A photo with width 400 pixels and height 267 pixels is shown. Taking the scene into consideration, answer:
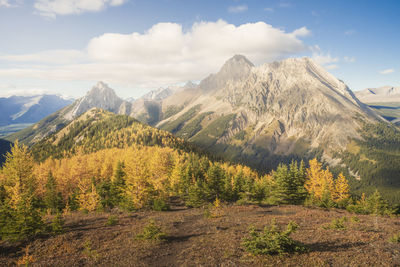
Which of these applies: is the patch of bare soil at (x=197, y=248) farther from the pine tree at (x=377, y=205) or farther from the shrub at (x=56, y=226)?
the pine tree at (x=377, y=205)

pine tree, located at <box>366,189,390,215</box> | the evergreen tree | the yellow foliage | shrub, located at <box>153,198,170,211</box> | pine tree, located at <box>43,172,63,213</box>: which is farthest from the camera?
the yellow foliage

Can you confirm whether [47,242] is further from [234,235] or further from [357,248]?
[357,248]

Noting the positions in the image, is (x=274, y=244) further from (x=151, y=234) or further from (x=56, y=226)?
(x=56, y=226)

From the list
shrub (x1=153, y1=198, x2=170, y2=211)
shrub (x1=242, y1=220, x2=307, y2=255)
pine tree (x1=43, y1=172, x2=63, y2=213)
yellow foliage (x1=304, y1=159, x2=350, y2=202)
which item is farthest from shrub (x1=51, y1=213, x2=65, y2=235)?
yellow foliage (x1=304, y1=159, x2=350, y2=202)

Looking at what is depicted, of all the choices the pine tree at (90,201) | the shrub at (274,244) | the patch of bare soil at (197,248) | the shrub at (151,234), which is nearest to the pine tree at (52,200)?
the pine tree at (90,201)

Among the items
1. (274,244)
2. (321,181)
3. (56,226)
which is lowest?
(321,181)

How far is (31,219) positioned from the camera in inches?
960

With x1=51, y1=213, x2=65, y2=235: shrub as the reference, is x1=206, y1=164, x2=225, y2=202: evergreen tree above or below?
below

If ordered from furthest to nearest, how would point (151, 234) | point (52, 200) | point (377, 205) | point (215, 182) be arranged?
point (215, 182) → point (52, 200) → point (377, 205) → point (151, 234)

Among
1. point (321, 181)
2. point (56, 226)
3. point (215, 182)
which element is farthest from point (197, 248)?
point (321, 181)

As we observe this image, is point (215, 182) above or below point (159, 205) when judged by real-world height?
above

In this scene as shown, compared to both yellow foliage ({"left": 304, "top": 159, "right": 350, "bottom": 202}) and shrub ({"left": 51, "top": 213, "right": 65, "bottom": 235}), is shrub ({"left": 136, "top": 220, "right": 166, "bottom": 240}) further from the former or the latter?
yellow foliage ({"left": 304, "top": 159, "right": 350, "bottom": 202})

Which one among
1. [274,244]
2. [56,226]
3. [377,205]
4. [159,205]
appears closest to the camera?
[274,244]

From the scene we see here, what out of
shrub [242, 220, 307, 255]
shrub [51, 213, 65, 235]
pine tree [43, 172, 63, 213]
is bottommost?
pine tree [43, 172, 63, 213]
